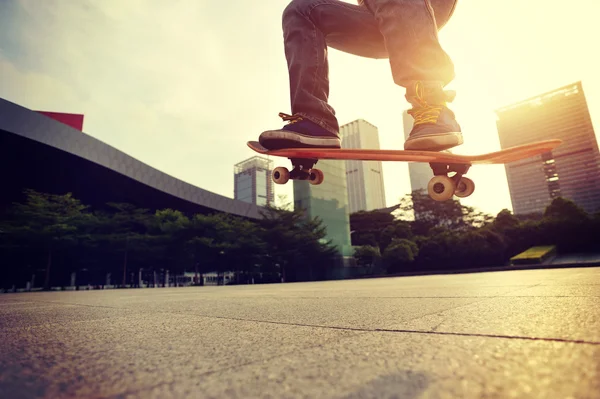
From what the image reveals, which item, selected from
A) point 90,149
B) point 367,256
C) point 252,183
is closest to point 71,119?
point 90,149

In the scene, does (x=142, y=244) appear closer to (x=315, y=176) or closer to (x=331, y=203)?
(x=315, y=176)

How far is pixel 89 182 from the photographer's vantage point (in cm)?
1980

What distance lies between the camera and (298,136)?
2.00m

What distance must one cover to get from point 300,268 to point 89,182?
49.1 feet

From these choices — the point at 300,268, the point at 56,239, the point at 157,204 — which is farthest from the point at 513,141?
the point at 56,239

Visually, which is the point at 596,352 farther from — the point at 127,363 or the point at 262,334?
the point at 127,363

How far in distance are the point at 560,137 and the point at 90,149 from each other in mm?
85226

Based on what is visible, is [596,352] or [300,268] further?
[300,268]

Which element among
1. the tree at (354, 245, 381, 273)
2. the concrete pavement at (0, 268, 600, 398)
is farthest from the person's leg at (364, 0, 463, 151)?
the tree at (354, 245, 381, 273)

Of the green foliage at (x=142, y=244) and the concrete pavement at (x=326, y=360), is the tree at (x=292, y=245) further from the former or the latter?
the concrete pavement at (x=326, y=360)

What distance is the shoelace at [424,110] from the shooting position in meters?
1.86

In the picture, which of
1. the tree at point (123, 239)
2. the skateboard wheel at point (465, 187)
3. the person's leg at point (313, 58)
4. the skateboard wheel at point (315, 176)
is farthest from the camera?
the tree at point (123, 239)

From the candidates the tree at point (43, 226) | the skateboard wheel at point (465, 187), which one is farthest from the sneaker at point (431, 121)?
the tree at point (43, 226)

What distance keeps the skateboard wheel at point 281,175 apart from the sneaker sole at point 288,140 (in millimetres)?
331
